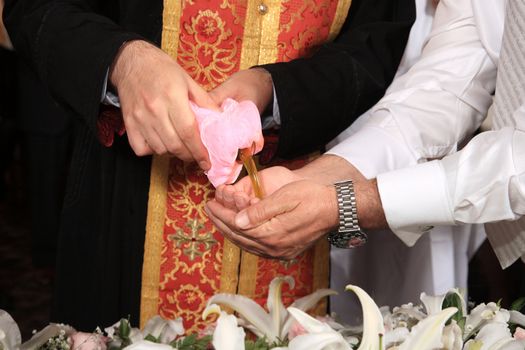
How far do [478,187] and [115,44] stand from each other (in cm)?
81

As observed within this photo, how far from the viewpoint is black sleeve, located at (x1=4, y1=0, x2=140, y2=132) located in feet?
5.75

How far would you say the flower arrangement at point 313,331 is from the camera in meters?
1.07

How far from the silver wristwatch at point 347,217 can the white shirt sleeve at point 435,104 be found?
0.62 feet

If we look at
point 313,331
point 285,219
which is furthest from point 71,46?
point 313,331

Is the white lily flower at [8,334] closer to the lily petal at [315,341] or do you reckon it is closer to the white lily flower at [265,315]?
the white lily flower at [265,315]

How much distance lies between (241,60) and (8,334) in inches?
39.5

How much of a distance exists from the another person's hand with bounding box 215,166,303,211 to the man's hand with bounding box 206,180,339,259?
2 cm

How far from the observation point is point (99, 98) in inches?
69.2

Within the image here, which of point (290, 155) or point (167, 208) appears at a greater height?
point (290, 155)

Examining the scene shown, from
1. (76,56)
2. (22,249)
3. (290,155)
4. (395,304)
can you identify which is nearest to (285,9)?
(290,155)

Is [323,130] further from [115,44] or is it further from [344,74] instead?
[115,44]

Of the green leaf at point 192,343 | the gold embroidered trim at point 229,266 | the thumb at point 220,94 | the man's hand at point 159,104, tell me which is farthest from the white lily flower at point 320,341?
the gold embroidered trim at point 229,266

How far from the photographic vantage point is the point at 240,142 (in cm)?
150

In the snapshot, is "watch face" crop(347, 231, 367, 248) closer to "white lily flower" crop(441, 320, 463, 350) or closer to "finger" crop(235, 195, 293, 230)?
"finger" crop(235, 195, 293, 230)
